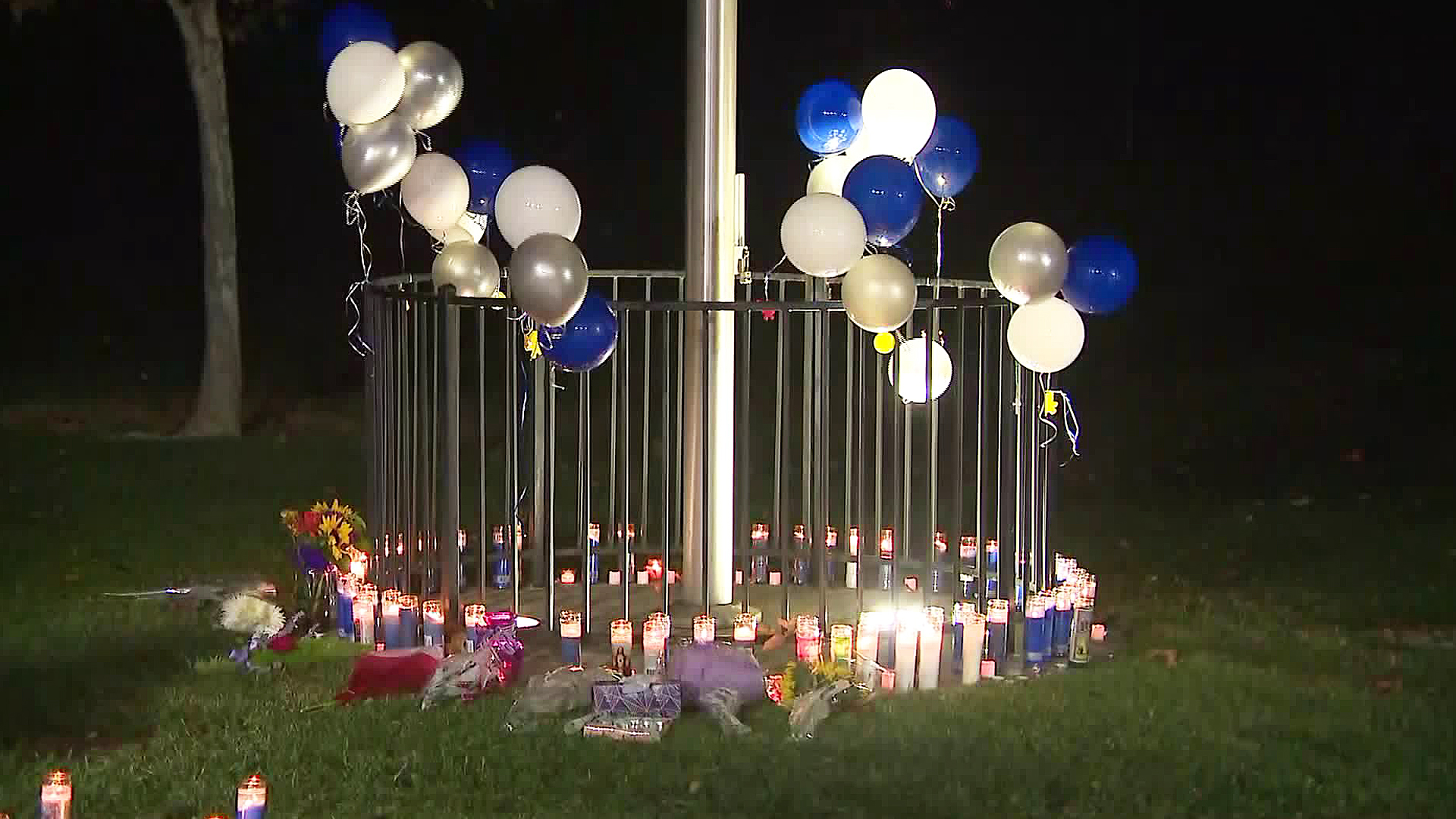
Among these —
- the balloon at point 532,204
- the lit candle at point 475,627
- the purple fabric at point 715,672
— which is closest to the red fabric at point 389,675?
the lit candle at point 475,627

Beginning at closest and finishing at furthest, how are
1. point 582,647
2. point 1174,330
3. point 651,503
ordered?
1. point 582,647
2. point 651,503
3. point 1174,330

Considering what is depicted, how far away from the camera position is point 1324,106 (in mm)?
22938

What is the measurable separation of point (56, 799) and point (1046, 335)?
4.01m

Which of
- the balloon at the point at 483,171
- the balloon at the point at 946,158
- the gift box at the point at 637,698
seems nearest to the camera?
the gift box at the point at 637,698

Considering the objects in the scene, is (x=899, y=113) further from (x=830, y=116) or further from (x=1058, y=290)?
(x=1058, y=290)

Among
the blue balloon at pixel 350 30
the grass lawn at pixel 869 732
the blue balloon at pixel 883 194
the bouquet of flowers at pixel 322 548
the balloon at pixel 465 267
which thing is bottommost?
the grass lawn at pixel 869 732

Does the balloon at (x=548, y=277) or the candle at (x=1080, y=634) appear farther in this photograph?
the candle at (x=1080, y=634)

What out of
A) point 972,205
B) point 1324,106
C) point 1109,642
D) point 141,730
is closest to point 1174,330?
point 972,205

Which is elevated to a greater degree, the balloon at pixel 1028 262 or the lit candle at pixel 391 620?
the balloon at pixel 1028 262

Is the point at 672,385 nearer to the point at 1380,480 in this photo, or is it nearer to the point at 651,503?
the point at 651,503

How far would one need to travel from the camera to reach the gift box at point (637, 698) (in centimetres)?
609

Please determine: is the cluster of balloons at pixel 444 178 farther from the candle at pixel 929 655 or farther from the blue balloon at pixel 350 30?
the candle at pixel 929 655

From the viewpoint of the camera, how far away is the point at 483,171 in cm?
810

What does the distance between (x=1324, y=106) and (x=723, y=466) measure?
17905 millimetres
